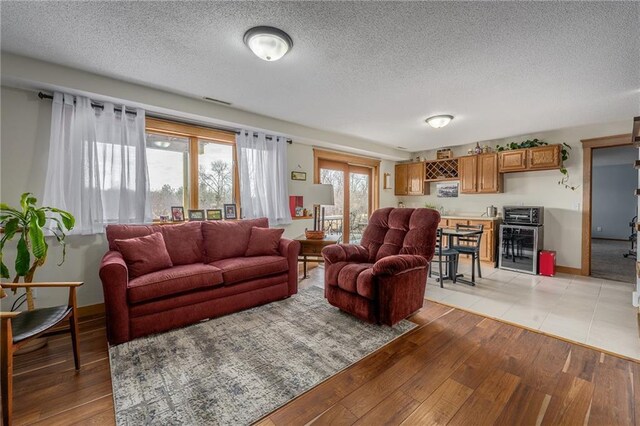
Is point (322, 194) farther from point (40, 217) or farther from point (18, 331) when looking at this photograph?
point (18, 331)

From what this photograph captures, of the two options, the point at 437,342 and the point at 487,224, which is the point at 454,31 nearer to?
the point at 437,342

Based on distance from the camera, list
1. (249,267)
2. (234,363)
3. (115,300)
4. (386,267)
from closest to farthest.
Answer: (234,363) → (115,300) → (386,267) → (249,267)

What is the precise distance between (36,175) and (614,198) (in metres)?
13.1

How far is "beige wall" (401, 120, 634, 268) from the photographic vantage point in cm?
446

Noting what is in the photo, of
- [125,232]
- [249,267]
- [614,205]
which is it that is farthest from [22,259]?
[614,205]

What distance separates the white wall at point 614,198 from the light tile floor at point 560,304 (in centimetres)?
594

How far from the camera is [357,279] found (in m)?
2.59

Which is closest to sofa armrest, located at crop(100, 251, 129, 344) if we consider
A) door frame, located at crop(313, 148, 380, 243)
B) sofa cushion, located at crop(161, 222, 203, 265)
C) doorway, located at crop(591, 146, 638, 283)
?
sofa cushion, located at crop(161, 222, 203, 265)

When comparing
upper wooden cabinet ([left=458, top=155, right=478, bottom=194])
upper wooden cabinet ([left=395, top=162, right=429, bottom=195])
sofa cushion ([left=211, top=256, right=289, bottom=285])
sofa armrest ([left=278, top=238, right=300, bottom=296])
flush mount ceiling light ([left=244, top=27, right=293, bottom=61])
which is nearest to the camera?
flush mount ceiling light ([left=244, top=27, right=293, bottom=61])

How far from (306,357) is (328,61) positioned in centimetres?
250

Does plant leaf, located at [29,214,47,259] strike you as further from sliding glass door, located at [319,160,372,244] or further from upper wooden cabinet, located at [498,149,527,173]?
upper wooden cabinet, located at [498,149,527,173]

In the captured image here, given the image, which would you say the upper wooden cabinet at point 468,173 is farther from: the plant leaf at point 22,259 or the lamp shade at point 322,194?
the plant leaf at point 22,259

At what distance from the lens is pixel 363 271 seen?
2621mm

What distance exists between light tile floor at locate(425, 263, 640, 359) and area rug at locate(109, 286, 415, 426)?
1.21 metres
